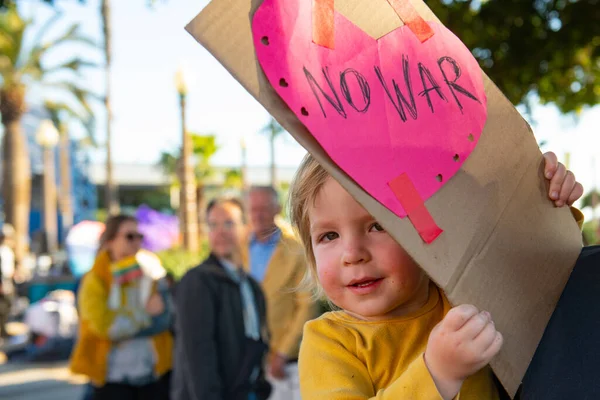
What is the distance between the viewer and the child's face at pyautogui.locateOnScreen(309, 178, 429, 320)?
1.14 m

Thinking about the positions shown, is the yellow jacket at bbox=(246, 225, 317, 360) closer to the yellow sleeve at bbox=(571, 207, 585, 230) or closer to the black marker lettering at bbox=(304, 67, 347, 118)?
the yellow sleeve at bbox=(571, 207, 585, 230)

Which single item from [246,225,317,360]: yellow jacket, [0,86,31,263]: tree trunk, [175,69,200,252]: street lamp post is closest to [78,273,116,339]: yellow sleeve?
[246,225,317,360]: yellow jacket

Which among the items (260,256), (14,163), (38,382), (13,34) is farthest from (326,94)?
(13,34)

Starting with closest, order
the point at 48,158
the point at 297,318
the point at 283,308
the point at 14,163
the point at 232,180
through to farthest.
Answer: the point at 297,318 < the point at 283,308 < the point at 14,163 < the point at 48,158 < the point at 232,180

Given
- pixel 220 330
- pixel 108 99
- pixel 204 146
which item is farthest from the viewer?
pixel 204 146

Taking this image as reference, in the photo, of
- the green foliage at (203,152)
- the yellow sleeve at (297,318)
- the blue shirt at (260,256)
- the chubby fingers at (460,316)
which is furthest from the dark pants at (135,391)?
the green foliage at (203,152)

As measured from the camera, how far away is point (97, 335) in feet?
15.0

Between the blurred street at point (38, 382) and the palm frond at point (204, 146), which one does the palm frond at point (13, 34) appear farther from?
the palm frond at point (204, 146)

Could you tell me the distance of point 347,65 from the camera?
3.02 feet

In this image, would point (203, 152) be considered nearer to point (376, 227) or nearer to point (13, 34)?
point (13, 34)

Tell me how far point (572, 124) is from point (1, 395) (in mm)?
7799

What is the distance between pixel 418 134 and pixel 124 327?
3916 millimetres

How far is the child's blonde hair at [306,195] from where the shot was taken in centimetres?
127

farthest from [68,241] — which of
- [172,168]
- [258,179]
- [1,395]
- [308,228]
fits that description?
[258,179]
